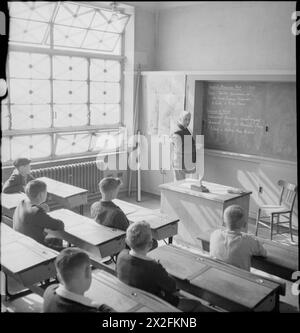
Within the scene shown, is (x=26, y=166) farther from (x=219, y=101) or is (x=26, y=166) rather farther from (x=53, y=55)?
(x=219, y=101)

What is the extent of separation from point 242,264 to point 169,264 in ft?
1.85

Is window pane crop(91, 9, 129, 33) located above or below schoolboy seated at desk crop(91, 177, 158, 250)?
above

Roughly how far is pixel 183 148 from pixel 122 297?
369 cm

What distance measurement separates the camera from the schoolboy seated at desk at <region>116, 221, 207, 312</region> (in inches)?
100

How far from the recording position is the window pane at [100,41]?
6.63m

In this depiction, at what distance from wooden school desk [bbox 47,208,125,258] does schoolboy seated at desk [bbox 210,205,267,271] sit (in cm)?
82

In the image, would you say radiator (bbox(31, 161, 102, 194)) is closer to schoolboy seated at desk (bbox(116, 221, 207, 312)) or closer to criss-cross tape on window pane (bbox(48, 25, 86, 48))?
criss-cross tape on window pane (bbox(48, 25, 86, 48))

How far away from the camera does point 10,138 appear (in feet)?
19.0

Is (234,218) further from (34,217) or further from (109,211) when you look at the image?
(34,217)

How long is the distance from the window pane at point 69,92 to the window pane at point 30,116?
0.87ft

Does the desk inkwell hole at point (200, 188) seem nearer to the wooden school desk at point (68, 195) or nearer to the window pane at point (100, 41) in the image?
the wooden school desk at point (68, 195)

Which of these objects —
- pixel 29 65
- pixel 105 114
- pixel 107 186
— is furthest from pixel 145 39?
pixel 107 186

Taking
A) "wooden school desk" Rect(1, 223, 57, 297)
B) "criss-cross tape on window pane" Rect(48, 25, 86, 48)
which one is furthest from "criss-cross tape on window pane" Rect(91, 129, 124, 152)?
"wooden school desk" Rect(1, 223, 57, 297)

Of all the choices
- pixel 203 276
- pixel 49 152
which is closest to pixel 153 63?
pixel 49 152
